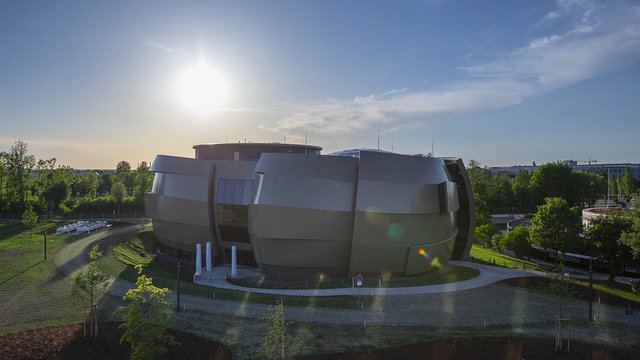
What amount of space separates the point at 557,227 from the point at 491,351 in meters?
29.7

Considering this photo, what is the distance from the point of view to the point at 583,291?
105ft

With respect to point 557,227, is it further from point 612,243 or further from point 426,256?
point 426,256

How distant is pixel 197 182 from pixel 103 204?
49.9 meters

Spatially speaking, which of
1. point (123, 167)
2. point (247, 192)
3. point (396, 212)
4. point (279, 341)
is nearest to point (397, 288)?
point (396, 212)

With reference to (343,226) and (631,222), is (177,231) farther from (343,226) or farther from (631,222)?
(631,222)

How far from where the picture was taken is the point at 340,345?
2019 centimetres

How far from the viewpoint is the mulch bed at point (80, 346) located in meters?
18.9

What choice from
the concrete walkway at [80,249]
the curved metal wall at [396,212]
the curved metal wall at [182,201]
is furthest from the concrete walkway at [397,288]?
the concrete walkway at [80,249]

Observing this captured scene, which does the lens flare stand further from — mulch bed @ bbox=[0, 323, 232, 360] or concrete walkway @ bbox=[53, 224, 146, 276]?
concrete walkway @ bbox=[53, 224, 146, 276]

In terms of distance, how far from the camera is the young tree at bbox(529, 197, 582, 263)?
4344 centimetres

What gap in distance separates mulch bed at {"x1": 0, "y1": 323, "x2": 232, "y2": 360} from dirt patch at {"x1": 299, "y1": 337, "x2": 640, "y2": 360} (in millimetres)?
5231

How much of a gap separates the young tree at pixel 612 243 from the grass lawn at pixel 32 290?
137 feet

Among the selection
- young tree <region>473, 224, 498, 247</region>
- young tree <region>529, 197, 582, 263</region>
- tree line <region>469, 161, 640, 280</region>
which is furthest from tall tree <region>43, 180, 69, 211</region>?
young tree <region>529, 197, 582, 263</region>

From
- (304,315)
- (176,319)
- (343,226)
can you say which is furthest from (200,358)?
(343,226)
